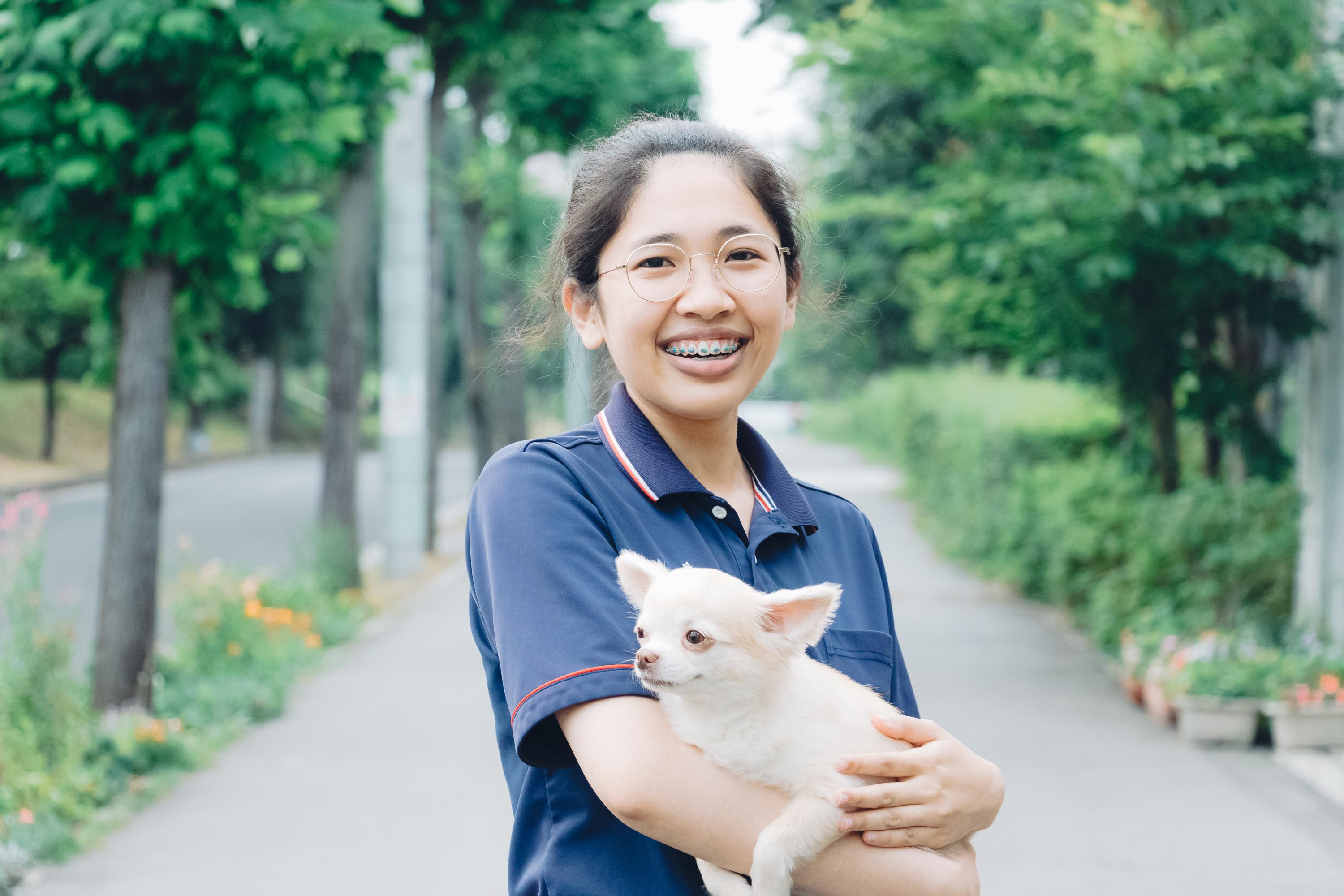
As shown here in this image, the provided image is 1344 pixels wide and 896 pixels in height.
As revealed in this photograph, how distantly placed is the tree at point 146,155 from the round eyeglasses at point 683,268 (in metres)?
5.04

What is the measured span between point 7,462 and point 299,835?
105 feet

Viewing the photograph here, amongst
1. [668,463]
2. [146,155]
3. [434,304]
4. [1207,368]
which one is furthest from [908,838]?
[434,304]

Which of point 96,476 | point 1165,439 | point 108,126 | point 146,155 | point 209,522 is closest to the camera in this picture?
point 108,126

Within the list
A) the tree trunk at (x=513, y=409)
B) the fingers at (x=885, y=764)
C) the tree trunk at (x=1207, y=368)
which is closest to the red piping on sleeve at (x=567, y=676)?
the fingers at (x=885, y=764)

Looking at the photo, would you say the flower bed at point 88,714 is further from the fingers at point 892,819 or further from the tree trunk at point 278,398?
the tree trunk at point 278,398

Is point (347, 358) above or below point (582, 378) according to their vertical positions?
below

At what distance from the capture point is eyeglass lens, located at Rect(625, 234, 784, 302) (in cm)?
197

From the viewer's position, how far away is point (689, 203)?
6.49 ft

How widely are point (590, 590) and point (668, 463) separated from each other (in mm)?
304

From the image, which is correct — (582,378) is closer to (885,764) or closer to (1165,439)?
(885,764)

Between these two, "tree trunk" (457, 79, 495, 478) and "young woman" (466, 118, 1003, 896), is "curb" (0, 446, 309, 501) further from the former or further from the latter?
"young woman" (466, 118, 1003, 896)

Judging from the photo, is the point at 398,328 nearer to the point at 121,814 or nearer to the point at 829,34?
the point at 829,34

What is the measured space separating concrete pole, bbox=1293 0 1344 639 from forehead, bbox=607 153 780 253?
24.9 feet

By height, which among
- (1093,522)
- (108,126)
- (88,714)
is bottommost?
(88,714)
